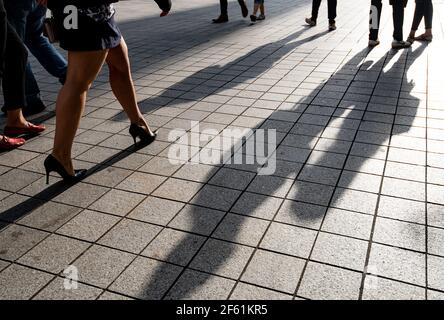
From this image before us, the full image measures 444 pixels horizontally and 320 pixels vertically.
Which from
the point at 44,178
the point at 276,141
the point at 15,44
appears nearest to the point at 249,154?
the point at 276,141

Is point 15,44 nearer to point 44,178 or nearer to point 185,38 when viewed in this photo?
point 44,178

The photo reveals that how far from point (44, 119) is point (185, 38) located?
4.37 meters

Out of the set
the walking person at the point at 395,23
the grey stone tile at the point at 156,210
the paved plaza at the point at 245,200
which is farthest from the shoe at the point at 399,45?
the grey stone tile at the point at 156,210

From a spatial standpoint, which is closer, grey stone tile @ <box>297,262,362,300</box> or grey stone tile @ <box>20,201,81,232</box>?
grey stone tile @ <box>297,262,362,300</box>

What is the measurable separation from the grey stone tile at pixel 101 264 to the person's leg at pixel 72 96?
907mm

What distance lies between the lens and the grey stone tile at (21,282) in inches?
80.6

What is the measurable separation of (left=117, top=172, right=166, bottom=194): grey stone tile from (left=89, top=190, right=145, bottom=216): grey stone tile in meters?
0.06

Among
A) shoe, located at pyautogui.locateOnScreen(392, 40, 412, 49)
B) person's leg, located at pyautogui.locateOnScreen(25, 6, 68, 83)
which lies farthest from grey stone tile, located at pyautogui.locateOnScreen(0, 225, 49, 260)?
shoe, located at pyautogui.locateOnScreen(392, 40, 412, 49)

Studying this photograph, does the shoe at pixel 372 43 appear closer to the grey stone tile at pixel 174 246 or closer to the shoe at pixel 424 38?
the shoe at pixel 424 38

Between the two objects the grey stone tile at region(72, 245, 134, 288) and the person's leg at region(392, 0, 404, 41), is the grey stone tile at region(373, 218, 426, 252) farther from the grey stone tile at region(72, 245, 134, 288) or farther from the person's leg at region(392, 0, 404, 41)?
the person's leg at region(392, 0, 404, 41)

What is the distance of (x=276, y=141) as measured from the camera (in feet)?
12.0

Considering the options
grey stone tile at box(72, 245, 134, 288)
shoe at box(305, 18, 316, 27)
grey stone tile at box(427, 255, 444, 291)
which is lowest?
grey stone tile at box(427, 255, 444, 291)

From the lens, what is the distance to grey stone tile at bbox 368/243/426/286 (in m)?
2.12

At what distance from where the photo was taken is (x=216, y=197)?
9.33 ft
